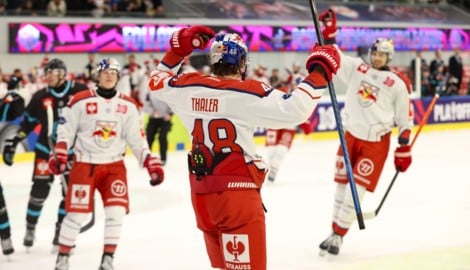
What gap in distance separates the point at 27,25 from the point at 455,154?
24.6 ft

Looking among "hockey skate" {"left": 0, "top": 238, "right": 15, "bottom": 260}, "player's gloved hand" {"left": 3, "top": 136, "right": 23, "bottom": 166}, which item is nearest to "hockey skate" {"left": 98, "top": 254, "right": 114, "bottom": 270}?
"hockey skate" {"left": 0, "top": 238, "right": 15, "bottom": 260}

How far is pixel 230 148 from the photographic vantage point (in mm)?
4031

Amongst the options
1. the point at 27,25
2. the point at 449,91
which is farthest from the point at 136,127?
the point at 449,91

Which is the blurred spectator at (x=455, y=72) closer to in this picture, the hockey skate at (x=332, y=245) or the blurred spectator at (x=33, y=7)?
the blurred spectator at (x=33, y=7)

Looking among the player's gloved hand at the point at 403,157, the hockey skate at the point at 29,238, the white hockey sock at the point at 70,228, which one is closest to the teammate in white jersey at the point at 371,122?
the player's gloved hand at the point at 403,157

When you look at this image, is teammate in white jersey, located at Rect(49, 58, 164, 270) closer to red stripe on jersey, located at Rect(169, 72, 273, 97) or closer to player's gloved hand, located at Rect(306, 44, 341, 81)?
red stripe on jersey, located at Rect(169, 72, 273, 97)

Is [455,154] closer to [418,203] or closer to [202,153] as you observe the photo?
[418,203]

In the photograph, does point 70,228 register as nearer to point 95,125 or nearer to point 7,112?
point 95,125

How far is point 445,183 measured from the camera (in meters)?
10.7

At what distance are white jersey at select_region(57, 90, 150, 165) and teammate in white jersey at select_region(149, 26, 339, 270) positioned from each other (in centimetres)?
206

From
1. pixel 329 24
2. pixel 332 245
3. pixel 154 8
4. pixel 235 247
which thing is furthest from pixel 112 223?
pixel 154 8

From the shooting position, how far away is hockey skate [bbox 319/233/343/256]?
6.71m

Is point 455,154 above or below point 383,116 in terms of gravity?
below

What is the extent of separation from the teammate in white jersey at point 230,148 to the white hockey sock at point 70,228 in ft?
6.96
